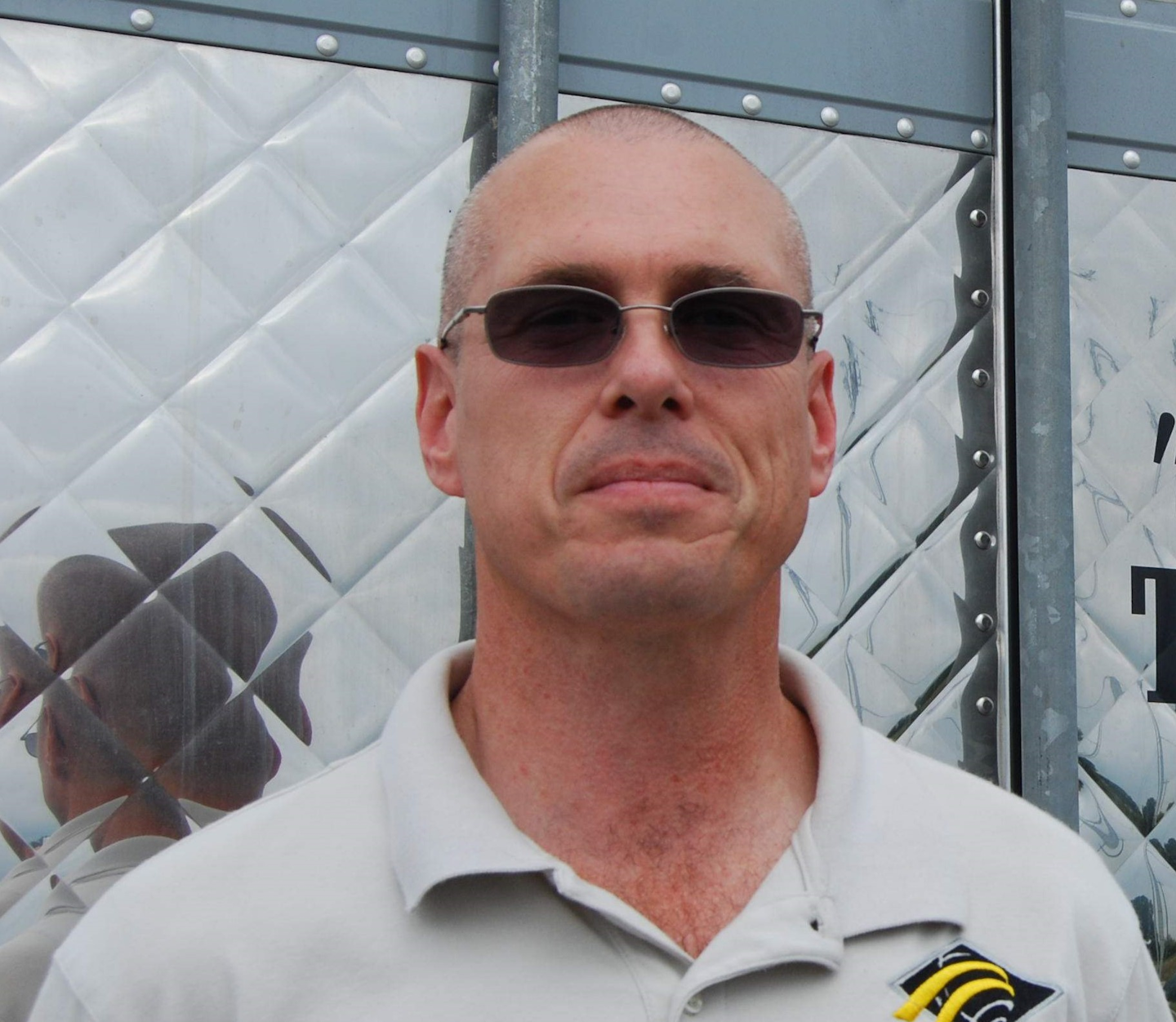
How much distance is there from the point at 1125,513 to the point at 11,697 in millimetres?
1981

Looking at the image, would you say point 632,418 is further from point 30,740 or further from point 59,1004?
point 30,740

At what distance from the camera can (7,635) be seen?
2229mm

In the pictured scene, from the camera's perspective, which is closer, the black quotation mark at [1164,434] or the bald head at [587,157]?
the bald head at [587,157]

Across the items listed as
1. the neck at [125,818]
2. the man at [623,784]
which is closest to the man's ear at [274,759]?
the neck at [125,818]

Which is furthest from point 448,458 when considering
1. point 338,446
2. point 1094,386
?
point 1094,386

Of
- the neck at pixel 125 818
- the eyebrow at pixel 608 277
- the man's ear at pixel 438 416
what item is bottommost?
the neck at pixel 125 818

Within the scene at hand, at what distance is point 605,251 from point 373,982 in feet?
2.38

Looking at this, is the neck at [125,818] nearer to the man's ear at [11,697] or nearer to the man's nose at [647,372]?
the man's ear at [11,697]

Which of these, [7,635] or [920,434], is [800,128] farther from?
[7,635]

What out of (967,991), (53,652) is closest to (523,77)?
(53,652)

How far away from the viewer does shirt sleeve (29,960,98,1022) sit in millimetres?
1360

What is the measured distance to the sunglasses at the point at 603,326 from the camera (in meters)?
1.47

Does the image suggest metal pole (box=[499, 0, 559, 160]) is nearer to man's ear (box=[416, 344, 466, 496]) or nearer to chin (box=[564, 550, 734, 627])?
man's ear (box=[416, 344, 466, 496])

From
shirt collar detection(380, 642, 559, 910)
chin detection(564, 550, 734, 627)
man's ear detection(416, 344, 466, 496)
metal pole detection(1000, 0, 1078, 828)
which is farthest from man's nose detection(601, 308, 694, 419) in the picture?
metal pole detection(1000, 0, 1078, 828)
